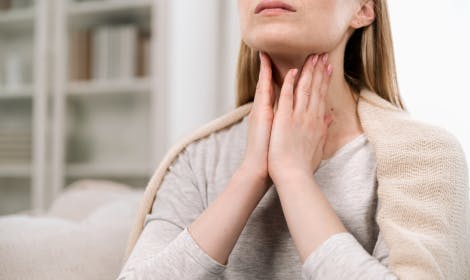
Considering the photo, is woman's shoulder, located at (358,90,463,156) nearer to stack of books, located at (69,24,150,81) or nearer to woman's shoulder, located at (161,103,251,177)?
woman's shoulder, located at (161,103,251,177)

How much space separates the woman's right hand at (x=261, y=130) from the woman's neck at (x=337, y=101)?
0.04m

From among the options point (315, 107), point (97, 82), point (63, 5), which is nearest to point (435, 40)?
point (315, 107)

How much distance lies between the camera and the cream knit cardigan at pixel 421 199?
761mm

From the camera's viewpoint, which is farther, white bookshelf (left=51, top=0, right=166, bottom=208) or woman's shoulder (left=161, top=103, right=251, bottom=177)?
white bookshelf (left=51, top=0, right=166, bottom=208)

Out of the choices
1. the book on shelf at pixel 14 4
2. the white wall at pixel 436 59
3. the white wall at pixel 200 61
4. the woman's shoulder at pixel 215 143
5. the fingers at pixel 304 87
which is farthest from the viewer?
the book on shelf at pixel 14 4

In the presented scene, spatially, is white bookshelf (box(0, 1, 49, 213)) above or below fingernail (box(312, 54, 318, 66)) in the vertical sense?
below

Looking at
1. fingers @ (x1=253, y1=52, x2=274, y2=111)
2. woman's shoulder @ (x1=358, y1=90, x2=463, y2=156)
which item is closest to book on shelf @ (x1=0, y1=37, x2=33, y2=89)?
fingers @ (x1=253, y1=52, x2=274, y2=111)

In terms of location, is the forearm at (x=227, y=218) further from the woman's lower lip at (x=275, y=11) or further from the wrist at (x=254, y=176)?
the woman's lower lip at (x=275, y=11)

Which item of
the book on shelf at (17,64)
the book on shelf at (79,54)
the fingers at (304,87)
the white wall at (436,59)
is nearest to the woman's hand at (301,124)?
the fingers at (304,87)

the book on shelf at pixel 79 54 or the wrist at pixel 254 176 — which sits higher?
the wrist at pixel 254 176

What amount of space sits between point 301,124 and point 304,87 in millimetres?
74

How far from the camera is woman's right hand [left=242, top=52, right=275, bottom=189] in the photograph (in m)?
0.89

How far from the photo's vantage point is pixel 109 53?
2.88m

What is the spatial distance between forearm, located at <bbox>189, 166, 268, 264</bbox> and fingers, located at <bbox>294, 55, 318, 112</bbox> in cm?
15
